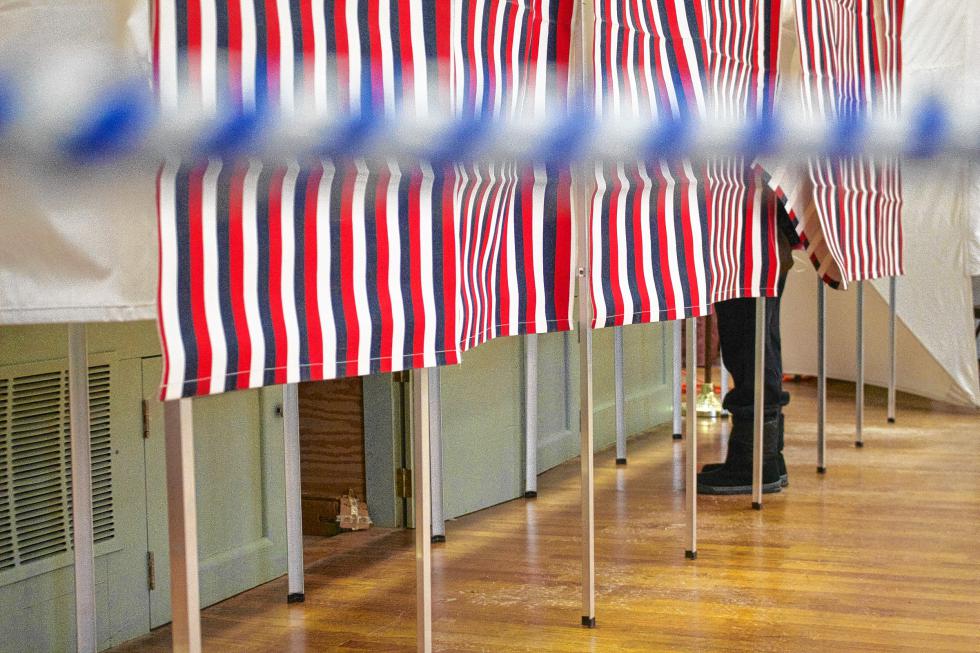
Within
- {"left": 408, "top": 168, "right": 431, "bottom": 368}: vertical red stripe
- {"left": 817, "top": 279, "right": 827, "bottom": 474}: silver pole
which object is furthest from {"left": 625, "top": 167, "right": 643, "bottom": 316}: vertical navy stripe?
{"left": 817, "top": 279, "right": 827, "bottom": 474}: silver pole

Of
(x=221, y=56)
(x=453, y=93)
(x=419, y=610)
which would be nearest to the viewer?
(x=221, y=56)

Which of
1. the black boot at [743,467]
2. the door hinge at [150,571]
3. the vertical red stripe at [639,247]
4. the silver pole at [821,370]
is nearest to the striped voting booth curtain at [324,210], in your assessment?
the vertical red stripe at [639,247]

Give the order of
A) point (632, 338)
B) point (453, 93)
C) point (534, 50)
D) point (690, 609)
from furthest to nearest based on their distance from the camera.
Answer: point (632, 338)
point (690, 609)
point (534, 50)
point (453, 93)

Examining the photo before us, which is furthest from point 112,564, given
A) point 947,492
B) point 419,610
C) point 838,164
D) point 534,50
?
point 947,492

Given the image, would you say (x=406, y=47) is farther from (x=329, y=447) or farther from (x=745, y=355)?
(x=745, y=355)

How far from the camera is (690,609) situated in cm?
193

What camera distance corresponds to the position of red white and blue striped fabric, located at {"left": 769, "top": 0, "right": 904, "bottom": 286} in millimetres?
2586

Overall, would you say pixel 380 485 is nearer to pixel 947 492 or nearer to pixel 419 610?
pixel 419 610

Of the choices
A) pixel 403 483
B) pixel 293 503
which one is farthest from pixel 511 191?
pixel 403 483

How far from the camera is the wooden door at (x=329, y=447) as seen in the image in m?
2.57

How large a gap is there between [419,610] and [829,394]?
11.3 feet

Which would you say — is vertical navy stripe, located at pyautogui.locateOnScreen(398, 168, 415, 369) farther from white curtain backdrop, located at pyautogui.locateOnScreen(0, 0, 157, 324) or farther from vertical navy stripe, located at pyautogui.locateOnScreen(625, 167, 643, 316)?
vertical navy stripe, located at pyautogui.locateOnScreen(625, 167, 643, 316)

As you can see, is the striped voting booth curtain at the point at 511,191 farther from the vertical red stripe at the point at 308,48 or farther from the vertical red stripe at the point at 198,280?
the vertical red stripe at the point at 198,280

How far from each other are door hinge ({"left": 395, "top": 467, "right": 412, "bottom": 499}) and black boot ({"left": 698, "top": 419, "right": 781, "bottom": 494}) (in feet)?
2.59
